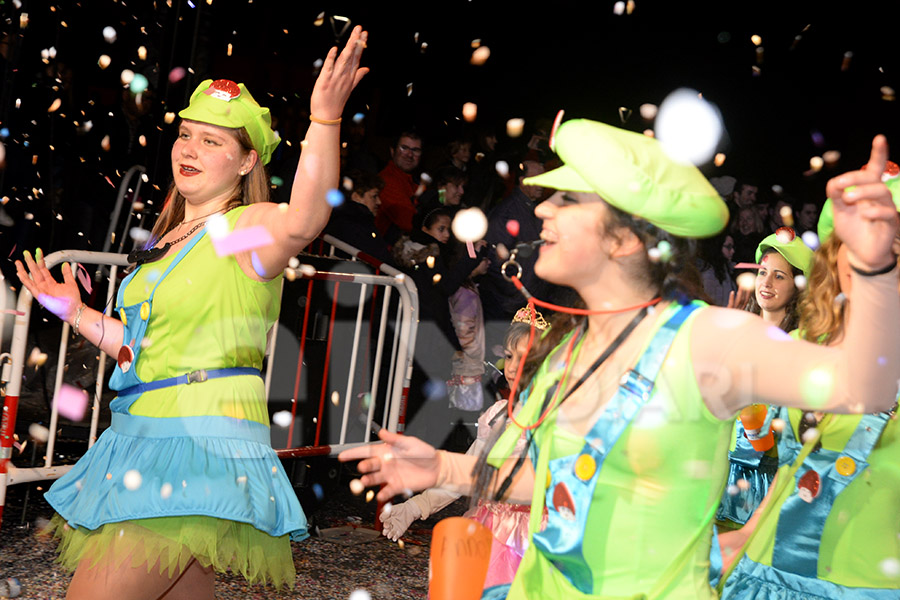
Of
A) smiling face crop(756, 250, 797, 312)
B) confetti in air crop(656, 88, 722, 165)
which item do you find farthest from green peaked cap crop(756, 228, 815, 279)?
confetti in air crop(656, 88, 722, 165)

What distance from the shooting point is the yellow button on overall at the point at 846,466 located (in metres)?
2.46

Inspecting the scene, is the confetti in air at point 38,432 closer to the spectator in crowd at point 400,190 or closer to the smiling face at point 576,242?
the spectator in crowd at point 400,190

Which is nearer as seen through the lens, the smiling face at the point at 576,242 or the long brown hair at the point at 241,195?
the smiling face at the point at 576,242

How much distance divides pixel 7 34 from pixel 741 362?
491 cm

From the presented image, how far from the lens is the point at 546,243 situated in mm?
1966

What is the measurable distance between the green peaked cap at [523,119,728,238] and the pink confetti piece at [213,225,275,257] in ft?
3.47

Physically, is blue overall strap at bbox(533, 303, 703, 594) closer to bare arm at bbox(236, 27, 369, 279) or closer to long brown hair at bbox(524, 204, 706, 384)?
long brown hair at bbox(524, 204, 706, 384)

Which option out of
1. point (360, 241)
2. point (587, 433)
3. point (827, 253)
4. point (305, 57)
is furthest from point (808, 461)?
point (305, 57)

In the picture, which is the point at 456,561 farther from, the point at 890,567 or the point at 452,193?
the point at 452,193

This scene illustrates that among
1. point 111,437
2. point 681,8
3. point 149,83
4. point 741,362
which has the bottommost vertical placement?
point 111,437

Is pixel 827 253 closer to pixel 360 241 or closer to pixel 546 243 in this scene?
pixel 546 243

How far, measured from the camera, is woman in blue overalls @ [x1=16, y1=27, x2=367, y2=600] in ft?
8.00

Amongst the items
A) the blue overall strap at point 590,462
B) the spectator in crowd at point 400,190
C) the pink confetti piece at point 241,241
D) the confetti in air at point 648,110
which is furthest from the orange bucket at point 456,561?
the confetti in air at point 648,110

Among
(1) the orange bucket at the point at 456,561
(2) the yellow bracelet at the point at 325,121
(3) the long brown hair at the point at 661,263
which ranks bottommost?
(1) the orange bucket at the point at 456,561
